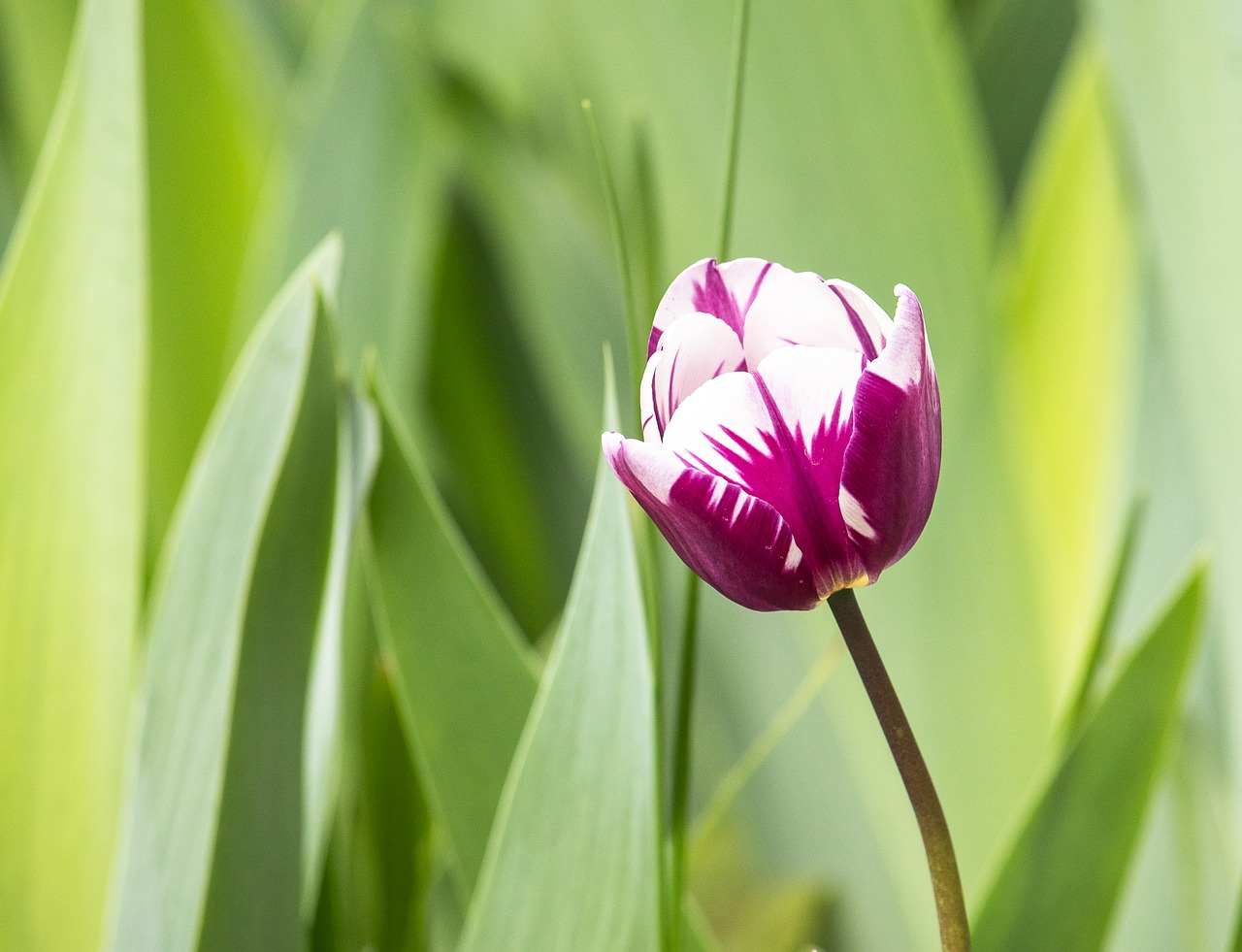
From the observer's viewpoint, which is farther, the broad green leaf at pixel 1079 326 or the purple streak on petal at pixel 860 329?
the broad green leaf at pixel 1079 326

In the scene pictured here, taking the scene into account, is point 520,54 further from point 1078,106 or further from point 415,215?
point 1078,106

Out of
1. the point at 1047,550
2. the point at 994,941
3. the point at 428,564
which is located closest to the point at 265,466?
the point at 428,564

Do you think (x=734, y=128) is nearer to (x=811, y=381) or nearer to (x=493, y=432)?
(x=811, y=381)

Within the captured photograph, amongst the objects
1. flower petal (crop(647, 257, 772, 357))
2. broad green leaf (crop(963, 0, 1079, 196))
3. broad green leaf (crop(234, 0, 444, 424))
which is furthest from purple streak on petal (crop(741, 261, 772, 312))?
broad green leaf (crop(963, 0, 1079, 196))

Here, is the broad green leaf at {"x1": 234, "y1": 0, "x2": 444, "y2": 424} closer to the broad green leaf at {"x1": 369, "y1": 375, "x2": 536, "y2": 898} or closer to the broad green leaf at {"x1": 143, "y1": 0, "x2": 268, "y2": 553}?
the broad green leaf at {"x1": 143, "y1": 0, "x2": 268, "y2": 553}

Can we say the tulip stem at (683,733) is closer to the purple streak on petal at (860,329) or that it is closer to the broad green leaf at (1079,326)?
the purple streak on petal at (860,329)

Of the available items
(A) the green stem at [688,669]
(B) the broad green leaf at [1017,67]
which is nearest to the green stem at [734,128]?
(A) the green stem at [688,669]
